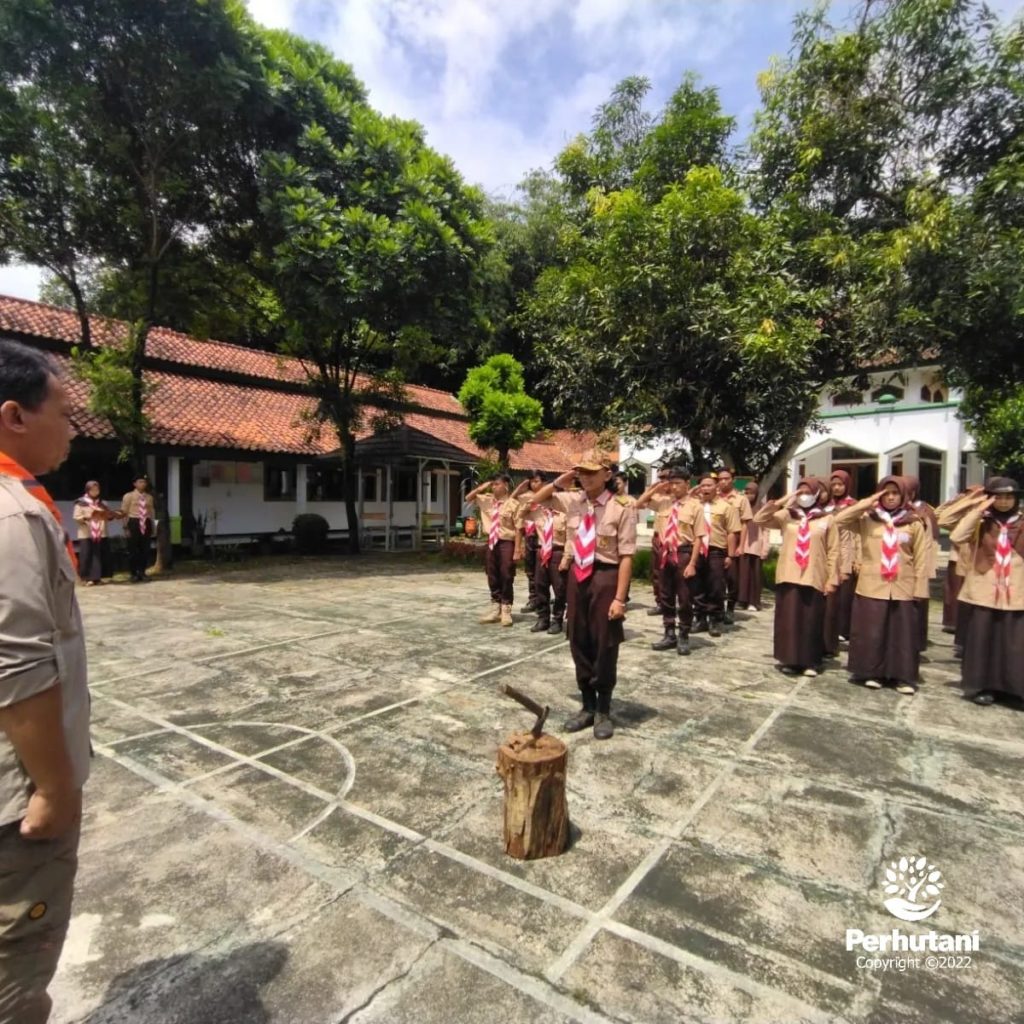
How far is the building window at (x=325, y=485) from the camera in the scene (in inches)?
748

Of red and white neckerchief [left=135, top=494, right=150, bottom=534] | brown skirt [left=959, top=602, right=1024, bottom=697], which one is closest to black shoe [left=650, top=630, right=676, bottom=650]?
brown skirt [left=959, top=602, right=1024, bottom=697]

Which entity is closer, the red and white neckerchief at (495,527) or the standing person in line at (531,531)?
the standing person in line at (531,531)

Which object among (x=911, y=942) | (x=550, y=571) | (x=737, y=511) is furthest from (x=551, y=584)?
(x=911, y=942)

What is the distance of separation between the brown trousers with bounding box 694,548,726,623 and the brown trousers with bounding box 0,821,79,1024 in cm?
691

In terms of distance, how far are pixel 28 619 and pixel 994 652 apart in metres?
6.47

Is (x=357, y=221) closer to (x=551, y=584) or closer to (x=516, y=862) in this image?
(x=551, y=584)

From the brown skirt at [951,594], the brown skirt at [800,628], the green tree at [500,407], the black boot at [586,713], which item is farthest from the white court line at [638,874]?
the green tree at [500,407]

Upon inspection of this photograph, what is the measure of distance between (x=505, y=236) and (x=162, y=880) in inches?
1055

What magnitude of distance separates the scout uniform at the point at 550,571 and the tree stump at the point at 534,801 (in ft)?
14.7

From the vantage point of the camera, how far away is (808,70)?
9.34m

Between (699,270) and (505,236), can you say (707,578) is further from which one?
(505,236)

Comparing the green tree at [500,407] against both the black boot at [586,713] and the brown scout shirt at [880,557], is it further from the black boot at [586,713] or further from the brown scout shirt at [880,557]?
the black boot at [586,713]

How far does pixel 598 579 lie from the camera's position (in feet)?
14.3

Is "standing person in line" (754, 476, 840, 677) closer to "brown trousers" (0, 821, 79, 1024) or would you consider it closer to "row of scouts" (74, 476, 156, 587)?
"brown trousers" (0, 821, 79, 1024)
